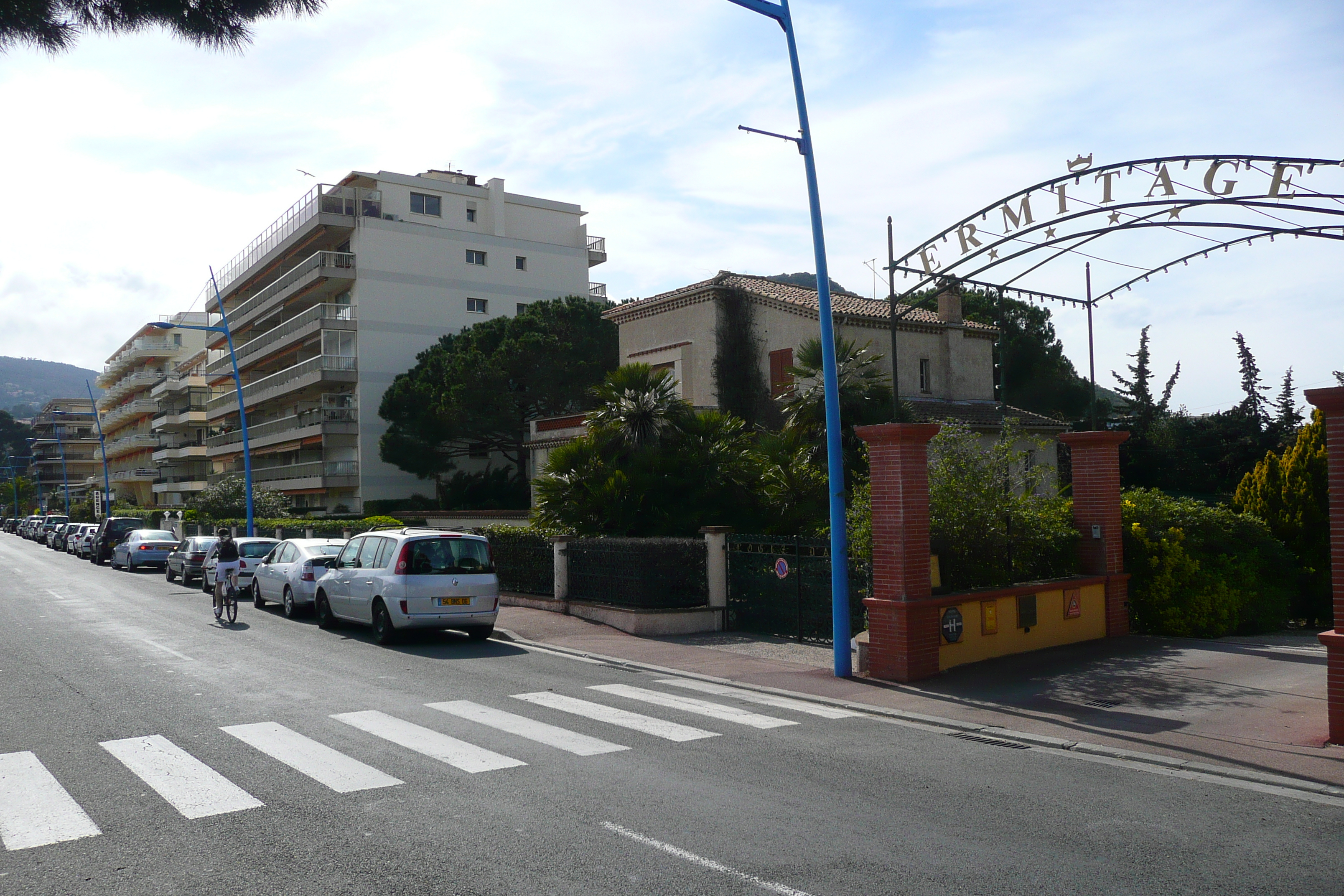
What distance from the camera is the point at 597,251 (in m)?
62.1

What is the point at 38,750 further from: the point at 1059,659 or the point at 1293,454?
the point at 1293,454

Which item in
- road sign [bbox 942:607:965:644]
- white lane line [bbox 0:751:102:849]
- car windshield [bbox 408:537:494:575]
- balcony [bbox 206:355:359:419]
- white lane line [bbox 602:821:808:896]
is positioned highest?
balcony [bbox 206:355:359:419]

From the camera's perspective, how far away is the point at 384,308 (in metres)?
51.8

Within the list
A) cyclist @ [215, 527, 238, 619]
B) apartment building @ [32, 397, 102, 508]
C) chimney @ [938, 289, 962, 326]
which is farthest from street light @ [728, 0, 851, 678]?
apartment building @ [32, 397, 102, 508]

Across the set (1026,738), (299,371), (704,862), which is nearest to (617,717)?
(1026,738)

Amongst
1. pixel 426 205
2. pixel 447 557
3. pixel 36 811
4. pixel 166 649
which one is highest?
pixel 426 205

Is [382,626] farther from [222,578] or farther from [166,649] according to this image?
[222,578]

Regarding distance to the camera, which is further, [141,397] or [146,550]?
[141,397]

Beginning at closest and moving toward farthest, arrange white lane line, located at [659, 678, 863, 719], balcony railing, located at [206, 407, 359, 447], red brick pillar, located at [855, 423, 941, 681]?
white lane line, located at [659, 678, 863, 719] < red brick pillar, located at [855, 423, 941, 681] < balcony railing, located at [206, 407, 359, 447]

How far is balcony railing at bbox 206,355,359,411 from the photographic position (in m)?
50.7

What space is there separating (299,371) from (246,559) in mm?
31226

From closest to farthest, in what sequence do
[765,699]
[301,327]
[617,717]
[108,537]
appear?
[617,717]
[765,699]
[108,537]
[301,327]

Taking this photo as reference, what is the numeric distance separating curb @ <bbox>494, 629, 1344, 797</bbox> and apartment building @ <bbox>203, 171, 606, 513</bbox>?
40.8m

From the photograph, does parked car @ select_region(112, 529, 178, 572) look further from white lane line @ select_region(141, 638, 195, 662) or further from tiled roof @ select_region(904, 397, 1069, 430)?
tiled roof @ select_region(904, 397, 1069, 430)
